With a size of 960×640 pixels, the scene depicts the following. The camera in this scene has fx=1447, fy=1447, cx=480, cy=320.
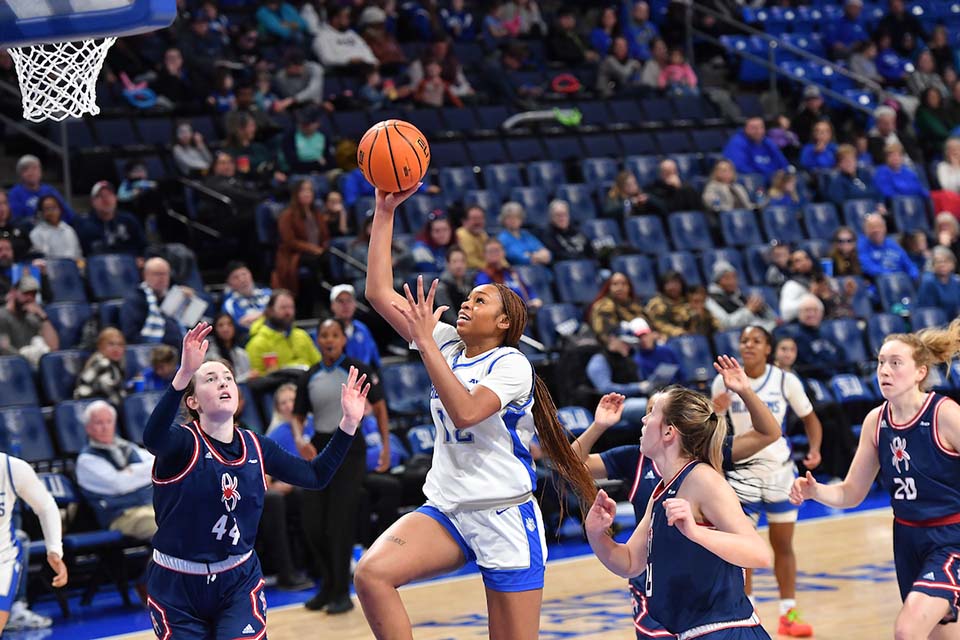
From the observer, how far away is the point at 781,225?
1473 centimetres

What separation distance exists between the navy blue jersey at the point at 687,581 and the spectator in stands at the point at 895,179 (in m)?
11.9

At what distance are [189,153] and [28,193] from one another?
161 centimetres

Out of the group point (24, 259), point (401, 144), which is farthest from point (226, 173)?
point (401, 144)

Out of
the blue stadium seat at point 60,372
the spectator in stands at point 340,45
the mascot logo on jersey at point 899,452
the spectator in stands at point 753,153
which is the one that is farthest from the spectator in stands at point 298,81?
the mascot logo on jersey at point 899,452

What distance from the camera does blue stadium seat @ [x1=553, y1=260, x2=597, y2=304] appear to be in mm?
12734

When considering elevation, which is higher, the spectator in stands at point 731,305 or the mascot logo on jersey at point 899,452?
the mascot logo on jersey at point 899,452

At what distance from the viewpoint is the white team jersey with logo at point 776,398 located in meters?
8.08

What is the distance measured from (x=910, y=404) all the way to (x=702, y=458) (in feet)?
5.14

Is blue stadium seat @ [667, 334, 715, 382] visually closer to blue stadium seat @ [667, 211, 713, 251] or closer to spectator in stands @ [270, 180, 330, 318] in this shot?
blue stadium seat @ [667, 211, 713, 251]

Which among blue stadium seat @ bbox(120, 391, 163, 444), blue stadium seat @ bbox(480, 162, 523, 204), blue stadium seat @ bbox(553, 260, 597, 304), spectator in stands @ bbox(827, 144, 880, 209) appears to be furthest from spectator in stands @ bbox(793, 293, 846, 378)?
blue stadium seat @ bbox(120, 391, 163, 444)

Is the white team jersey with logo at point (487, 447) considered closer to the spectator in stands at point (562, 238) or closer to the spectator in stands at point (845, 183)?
the spectator in stands at point (562, 238)

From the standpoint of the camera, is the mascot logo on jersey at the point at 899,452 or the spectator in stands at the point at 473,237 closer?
the mascot logo on jersey at the point at 899,452

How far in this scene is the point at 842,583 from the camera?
9039 millimetres

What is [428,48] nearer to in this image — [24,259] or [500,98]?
[500,98]
